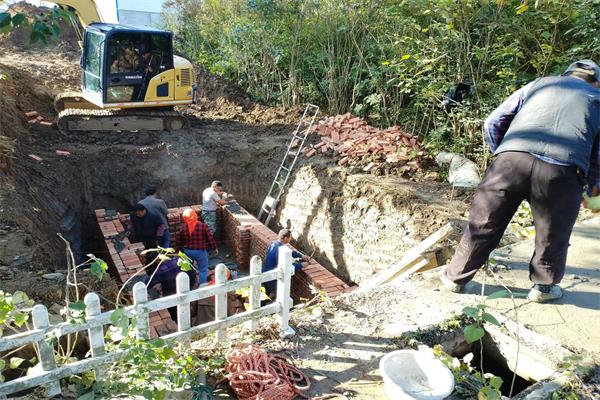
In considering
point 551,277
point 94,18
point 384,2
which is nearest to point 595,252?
point 551,277

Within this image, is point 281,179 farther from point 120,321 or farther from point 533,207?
point 120,321

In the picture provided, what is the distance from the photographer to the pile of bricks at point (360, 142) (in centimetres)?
793

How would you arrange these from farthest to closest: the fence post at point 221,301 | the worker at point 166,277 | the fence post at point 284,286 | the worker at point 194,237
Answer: the worker at point 194,237
the worker at point 166,277
the fence post at point 284,286
the fence post at point 221,301

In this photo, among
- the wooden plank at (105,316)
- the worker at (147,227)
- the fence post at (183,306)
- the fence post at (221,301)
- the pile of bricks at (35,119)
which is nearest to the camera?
the wooden plank at (105,316)

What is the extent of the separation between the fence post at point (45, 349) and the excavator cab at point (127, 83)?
7.38 m

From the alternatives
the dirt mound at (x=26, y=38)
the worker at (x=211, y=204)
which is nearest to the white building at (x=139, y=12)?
the dirt mound at (x=26, y=38)

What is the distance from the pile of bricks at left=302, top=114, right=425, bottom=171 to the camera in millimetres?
7934

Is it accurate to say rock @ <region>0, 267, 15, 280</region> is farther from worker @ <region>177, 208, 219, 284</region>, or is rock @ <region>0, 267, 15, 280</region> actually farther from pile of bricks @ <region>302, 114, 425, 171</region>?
pile of bricks @ <region>302, 114, 425, 171</region>

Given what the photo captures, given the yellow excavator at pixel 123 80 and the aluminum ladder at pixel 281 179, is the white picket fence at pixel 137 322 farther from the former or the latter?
the yellow excavator at pixel 123 80

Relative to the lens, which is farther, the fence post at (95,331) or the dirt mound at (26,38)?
the dirt mound at (26,38)

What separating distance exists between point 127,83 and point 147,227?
427 cm

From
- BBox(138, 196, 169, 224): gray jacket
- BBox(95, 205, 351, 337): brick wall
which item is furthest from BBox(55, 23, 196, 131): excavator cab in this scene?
BBox(138, 196, 169, 224): gray jacket

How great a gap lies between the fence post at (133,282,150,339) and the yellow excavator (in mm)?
7300

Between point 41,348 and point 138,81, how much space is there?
7.78 metres
